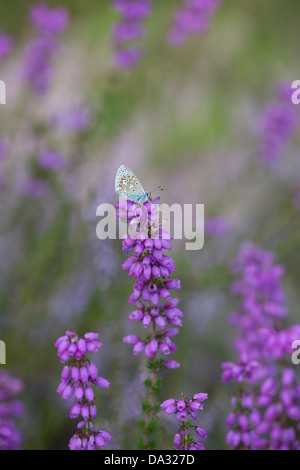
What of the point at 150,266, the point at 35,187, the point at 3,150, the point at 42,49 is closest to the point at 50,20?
the point at 42,49

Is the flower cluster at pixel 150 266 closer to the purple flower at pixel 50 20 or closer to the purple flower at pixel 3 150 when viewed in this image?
the purple flower at pixel 3 150

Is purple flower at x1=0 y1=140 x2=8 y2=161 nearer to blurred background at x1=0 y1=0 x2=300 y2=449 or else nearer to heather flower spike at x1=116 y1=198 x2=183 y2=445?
blurred background at x1=0 y1=0 x2=300 y2=449

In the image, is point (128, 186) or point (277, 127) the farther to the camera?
point (277, 127)

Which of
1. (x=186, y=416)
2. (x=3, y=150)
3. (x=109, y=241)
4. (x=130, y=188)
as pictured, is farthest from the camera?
(x=3, y=150)

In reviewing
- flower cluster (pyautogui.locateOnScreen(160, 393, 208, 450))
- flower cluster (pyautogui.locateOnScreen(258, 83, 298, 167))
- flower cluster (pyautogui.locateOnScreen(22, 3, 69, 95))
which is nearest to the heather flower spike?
flower cluster (pyautogui.locateOnScreen(160, 393, 208, 450))

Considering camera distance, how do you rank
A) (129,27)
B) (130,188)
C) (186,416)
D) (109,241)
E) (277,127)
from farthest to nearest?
(277,127), (129,27), (109,241), (130,188), (186,416)

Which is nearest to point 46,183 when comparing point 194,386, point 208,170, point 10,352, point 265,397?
point 10,352

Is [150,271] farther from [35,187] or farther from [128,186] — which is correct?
[35,187]
